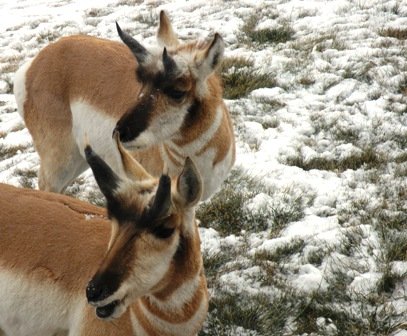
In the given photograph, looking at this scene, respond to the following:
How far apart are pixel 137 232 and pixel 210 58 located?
1913mm

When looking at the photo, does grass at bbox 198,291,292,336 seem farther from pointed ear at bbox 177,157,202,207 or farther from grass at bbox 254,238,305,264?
pointed ear at bbox 177,157,202,207

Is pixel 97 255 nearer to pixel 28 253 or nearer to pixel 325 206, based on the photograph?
pixel 28 253

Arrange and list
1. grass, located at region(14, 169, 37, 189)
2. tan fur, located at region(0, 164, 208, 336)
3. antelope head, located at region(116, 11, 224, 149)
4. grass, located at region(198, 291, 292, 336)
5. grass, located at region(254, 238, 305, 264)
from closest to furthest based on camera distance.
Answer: tan fur, located at region(0, 164, 208, 336)
grass, located at region(198, 291, 292, 336)
antelope head, located at region(116, 11, 224, 149)
grass, located at region(254, 238, 305, 264)
grass, located at region(14, 169, 37, 189)

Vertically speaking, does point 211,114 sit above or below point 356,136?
above

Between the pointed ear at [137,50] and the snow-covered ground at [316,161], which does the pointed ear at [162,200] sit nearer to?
the snow-covered ground at [316,161]

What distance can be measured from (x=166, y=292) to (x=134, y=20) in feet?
27.2

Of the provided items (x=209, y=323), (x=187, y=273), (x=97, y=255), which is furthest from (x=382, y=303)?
(x=97, y=255)

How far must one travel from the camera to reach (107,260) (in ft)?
8.11

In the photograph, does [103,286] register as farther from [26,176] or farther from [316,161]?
[26,176]

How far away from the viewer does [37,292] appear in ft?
10.8

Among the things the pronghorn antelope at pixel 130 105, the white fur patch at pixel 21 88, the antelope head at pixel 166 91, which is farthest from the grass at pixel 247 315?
the white fur patch at pixel 21 88

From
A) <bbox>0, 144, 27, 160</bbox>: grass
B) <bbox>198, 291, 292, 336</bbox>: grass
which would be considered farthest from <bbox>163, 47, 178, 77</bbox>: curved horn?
<bbox>0, 144, 27, 160</bbox>: grass

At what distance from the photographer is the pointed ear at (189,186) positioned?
2.60 m

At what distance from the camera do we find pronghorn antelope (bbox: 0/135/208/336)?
8.27 feet
